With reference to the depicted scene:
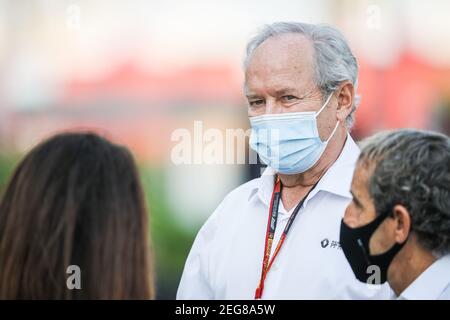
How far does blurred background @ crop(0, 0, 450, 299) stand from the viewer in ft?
9.81

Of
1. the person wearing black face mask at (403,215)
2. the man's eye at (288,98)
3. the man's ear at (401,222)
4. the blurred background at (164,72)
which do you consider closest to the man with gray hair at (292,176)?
the man's eye at (288,98)

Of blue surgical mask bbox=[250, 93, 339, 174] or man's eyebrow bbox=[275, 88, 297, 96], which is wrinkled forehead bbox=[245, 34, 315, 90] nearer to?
man's eyebrow bbox=[275, 88, 297, 96]

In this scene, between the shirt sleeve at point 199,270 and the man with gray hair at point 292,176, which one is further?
the shirt sleeve at point 199,270

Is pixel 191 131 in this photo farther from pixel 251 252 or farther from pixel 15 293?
pixel 15 293

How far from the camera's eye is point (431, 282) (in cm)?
211

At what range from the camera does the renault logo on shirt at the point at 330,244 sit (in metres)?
2.27

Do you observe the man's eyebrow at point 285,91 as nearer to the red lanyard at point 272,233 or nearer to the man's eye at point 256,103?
the man's eye at point 256,103

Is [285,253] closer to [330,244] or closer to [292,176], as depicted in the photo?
[330,244]

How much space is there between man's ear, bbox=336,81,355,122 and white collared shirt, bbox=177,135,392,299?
97 mm

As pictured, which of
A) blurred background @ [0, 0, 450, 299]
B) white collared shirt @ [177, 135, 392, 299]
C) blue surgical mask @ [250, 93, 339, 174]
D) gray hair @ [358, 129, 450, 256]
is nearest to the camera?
gray hair @ [358, 129, 450, 256]

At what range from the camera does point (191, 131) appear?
301cm

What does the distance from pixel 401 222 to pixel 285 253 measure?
45 centimetres

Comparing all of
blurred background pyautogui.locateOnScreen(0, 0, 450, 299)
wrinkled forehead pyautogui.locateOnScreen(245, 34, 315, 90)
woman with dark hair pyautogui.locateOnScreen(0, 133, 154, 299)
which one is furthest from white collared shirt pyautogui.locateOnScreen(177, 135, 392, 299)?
woman with dark hair pyautogui.locateOnScreen(0, 133, 154, 299)

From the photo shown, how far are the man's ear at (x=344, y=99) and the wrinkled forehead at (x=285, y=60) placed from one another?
0.14 m
